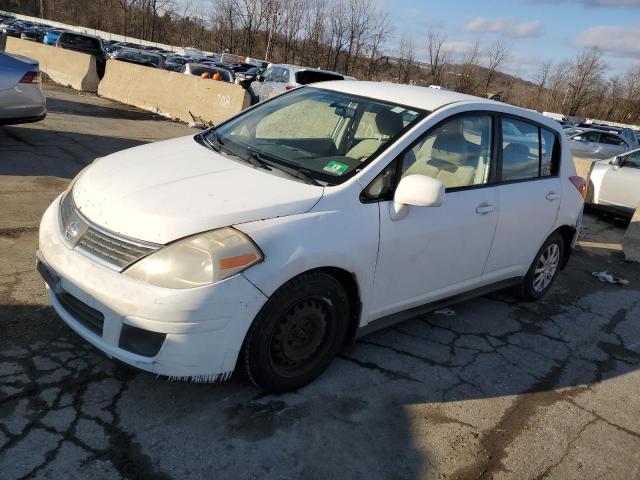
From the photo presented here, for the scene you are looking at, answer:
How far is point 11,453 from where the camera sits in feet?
7.73

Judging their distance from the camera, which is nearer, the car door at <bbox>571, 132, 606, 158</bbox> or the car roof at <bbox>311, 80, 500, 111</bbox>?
the car roof at <bbox>311, 80, 500, 111</bbox>

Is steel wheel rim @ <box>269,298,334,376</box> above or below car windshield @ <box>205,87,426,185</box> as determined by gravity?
below

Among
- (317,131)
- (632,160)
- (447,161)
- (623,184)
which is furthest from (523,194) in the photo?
(632,160)

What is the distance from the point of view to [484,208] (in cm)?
377

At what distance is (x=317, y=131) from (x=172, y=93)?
11.1 meters

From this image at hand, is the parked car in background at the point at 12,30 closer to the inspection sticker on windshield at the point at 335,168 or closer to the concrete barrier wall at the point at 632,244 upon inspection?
the concrete barrier wall at the point at 632,244

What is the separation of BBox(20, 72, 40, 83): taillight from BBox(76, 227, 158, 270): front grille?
232 inches

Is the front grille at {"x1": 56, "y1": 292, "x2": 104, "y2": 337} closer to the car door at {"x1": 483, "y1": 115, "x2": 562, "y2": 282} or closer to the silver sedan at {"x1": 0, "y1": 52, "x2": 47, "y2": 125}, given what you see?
the car door at {"x1": 483, "y1": 115, "x2": 562, "y2": 282}

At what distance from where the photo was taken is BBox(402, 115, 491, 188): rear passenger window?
345cm

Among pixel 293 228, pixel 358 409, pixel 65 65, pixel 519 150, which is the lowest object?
pixel 358 409

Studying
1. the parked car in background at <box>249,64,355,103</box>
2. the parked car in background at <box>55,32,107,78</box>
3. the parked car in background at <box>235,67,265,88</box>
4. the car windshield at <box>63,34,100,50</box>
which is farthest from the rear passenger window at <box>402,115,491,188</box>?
the car windshield at <box>63,34,100,50</box>

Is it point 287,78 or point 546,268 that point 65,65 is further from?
point 546,268

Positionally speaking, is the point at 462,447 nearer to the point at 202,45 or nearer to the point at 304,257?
the point at 304,257

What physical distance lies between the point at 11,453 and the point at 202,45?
72166 mm
